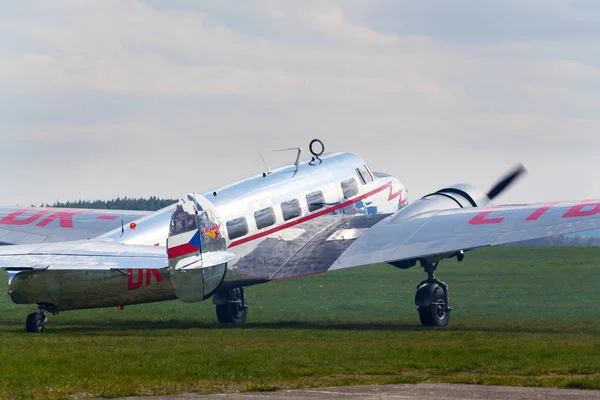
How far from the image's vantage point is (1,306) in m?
37.5

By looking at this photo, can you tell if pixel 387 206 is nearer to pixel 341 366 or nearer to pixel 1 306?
pixel 1 306

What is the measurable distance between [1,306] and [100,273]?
13999 millimetres

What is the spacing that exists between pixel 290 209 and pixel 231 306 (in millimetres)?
3174

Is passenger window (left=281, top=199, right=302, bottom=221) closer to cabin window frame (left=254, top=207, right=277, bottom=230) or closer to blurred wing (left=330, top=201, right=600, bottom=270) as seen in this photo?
cabin window frame (left=254, top=207, right=277, bottom=230)

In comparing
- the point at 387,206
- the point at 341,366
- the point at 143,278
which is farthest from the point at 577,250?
the point at 341,366

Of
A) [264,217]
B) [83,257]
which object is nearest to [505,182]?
[264,217]

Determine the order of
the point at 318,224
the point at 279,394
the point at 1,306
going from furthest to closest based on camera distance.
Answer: the point at 1,306
the point at 318,224
the point at 279,394

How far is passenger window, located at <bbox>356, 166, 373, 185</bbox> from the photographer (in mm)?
33094

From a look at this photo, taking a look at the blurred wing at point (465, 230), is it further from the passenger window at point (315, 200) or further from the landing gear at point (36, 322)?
the landing gear at point (36, 322)

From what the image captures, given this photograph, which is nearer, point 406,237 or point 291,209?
point 406,237

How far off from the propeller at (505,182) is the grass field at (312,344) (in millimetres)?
3478

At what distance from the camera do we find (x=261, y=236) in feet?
93.4

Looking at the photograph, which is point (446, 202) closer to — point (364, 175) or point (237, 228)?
point (364, 175)

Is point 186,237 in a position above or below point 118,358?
above
